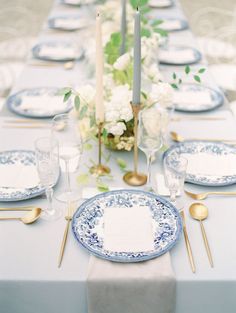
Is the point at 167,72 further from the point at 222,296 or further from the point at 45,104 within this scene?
the point at 222,296

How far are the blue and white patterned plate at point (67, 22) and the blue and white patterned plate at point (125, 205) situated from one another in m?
1.79

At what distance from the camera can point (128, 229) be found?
1.37 metres

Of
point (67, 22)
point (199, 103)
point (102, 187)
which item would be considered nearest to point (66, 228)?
point (102, 187)

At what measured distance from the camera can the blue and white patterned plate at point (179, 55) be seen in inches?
105

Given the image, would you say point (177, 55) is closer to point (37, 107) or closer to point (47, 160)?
point (37, 107)

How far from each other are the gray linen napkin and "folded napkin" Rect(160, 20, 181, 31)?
2.21 m

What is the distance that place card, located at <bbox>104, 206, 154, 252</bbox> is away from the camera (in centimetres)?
131

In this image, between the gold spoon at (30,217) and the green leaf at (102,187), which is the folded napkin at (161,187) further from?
the gold spoon at (30,217)

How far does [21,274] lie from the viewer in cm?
125

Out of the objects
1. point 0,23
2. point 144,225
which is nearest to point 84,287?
point 144,225

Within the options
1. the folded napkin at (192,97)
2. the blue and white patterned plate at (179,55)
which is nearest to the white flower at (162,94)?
the folded napkin at (192,97)

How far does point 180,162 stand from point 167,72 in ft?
4.15

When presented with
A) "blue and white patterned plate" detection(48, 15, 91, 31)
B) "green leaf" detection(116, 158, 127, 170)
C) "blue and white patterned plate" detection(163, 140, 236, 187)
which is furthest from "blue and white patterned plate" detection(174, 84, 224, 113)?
"blue and white patterned plate" detection(48, 15, 91, 31)

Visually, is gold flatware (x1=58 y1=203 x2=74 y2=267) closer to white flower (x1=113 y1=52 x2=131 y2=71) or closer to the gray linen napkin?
the gray linen napkin
